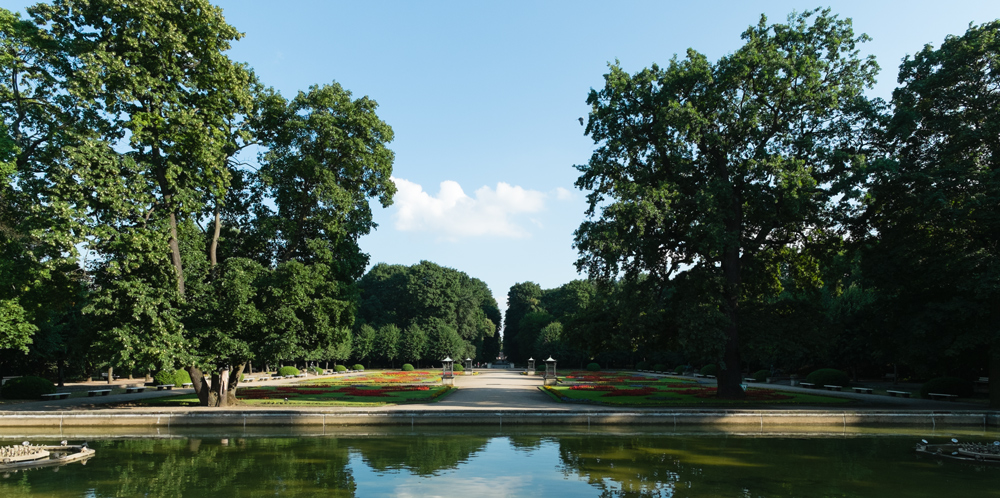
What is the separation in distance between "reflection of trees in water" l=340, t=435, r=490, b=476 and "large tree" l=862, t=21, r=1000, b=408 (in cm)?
1910

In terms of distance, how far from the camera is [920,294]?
25.0 metres

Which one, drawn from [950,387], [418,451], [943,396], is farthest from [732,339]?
[418,451]

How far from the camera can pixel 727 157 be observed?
25984 millimetres

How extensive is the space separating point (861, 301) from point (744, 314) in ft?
66.2

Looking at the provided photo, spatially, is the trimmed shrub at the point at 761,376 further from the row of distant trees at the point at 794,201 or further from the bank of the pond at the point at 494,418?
the bank of the pond at the point at 494,418

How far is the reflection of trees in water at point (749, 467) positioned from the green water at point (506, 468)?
0.09ft

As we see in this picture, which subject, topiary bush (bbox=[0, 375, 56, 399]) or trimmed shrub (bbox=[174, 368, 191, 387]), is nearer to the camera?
topiary bush (bbox=[0, 375, 56, 399])

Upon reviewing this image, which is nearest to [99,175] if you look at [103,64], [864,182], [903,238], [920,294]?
[103,64]

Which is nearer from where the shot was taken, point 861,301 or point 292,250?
point 292,250

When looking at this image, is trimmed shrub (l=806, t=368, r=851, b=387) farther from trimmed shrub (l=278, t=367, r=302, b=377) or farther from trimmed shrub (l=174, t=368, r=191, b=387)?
trimmed shrub (l=278, t=367, r=302, b=377)

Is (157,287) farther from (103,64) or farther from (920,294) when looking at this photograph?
(920,294)

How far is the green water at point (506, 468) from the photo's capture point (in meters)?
9.98

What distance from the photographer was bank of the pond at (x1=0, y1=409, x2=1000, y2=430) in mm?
17328

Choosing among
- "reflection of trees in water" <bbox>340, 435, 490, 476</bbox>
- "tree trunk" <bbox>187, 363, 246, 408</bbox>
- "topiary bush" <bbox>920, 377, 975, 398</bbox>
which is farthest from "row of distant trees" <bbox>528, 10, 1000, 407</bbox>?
"tree trunk" <bbox>187, 363, 246, 408</bbox>
